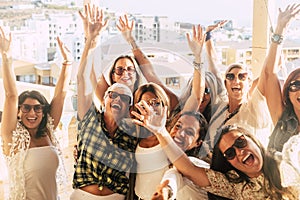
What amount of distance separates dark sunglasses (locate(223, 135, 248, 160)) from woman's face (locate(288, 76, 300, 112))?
0.27 m

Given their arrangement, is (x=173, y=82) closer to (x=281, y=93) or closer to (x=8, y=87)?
(x=281, y=93)

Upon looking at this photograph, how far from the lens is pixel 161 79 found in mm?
2533

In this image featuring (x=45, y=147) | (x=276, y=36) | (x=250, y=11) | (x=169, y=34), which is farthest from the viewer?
(x=45, y=147)

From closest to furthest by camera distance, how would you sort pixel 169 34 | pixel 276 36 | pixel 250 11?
pixel 276 36 < pixel 250 11 < pixel 169 34

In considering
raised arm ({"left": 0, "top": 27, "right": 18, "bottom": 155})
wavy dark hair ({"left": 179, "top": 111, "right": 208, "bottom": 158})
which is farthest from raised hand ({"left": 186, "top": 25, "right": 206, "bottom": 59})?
raised arm ({"left": 0, "top": 27, "right": 18, "bottom": 155})

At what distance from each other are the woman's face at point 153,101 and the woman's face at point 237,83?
0.34 meters

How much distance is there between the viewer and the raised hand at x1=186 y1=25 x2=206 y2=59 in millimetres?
2428

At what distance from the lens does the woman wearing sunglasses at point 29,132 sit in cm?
270

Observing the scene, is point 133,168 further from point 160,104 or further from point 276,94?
point 276,94

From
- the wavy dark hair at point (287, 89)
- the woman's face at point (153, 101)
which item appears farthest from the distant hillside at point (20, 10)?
the wavy dark hair at point (287, 89)

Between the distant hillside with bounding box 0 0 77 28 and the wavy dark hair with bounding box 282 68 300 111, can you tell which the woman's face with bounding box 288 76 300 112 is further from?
the distant hillside with bounding box 0 0 77 28

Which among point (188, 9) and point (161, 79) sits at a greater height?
point (188, 9)

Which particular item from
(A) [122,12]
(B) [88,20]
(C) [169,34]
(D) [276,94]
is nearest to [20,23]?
(B) [88,20]

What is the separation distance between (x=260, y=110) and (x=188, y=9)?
0.63m
